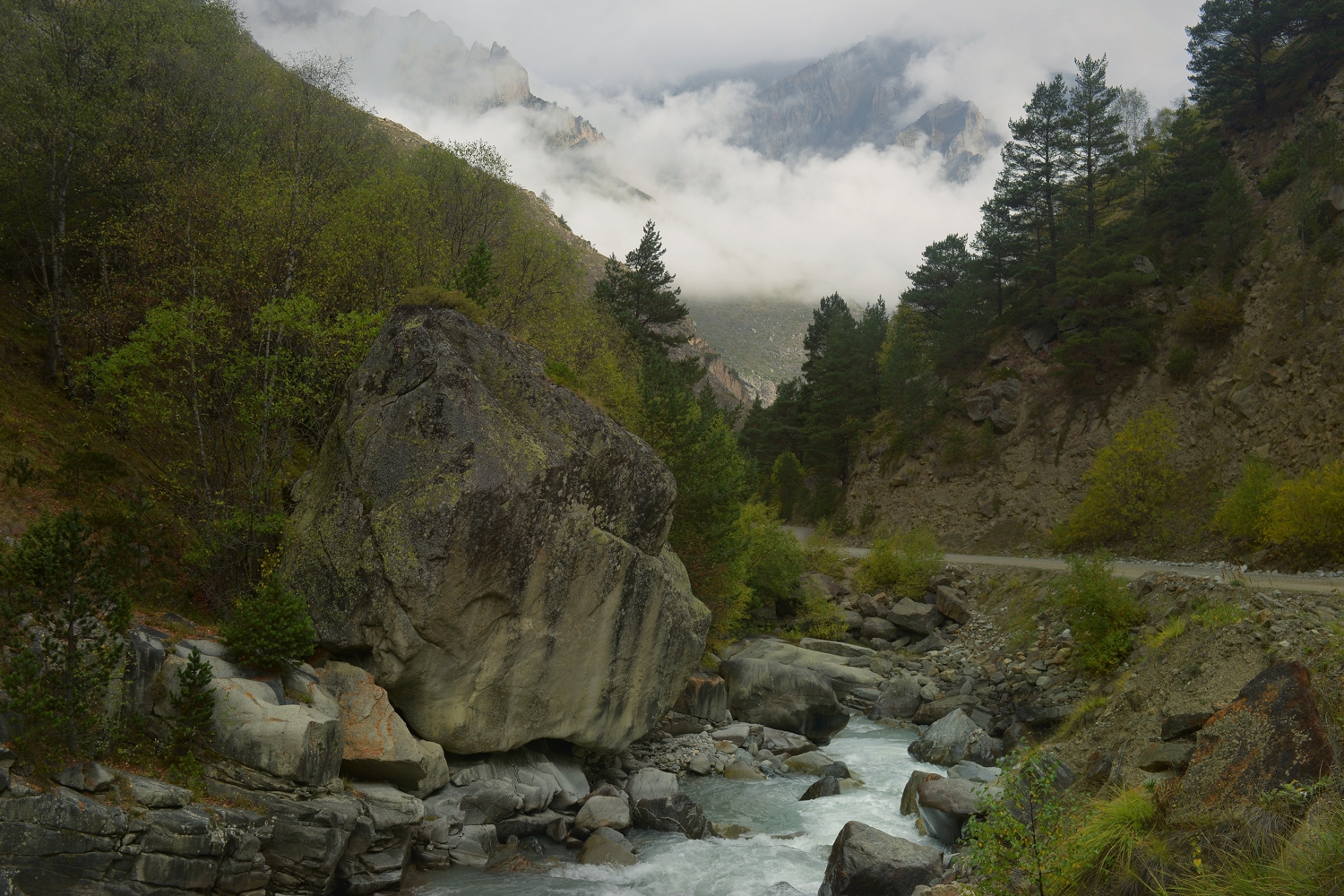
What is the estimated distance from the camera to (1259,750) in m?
9.58

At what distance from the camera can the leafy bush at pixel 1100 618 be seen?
26297 mm

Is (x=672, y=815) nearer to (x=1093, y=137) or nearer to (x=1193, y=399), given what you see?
(x=1193, y=399)

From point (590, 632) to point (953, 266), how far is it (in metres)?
66.4

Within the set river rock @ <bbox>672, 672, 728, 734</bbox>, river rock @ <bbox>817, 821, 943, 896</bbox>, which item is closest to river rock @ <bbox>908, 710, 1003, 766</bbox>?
river rock @ <bbox>672, 672, 728, 734</bbox>

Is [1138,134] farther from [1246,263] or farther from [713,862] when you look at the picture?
[713,862]

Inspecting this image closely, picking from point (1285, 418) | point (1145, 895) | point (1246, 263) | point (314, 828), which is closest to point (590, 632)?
point (314, 828)

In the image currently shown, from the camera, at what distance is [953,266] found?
75.9 metres

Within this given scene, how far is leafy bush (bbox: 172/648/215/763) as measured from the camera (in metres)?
14.2

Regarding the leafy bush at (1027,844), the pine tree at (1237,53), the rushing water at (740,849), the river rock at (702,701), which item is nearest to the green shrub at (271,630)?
the rushing water at (740,849)

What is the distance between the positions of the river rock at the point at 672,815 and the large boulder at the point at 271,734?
8.46m

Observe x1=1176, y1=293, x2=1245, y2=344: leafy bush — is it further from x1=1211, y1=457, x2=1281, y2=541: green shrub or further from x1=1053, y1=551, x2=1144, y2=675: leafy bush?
x1=1053, y1=551, x2=1144, y2=675: leafy bush

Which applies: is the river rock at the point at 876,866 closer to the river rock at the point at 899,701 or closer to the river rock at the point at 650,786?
the river rock at the point at 650,786

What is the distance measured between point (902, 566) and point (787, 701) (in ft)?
63.7

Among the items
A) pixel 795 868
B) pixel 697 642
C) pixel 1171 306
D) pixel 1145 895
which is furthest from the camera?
pixel 1171 306
